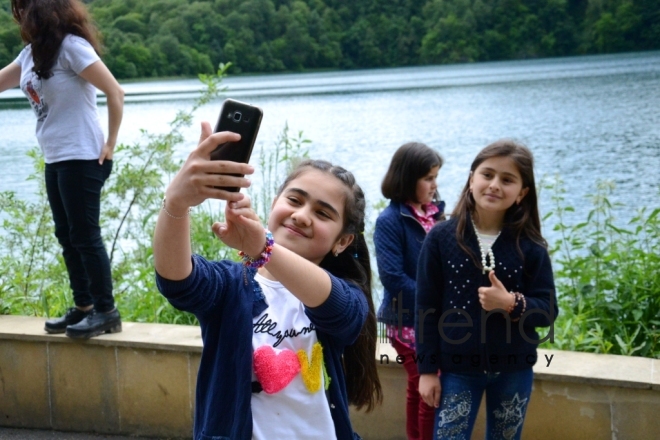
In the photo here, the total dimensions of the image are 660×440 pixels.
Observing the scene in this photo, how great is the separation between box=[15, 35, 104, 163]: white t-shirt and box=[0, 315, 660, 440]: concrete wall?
36.9 inches

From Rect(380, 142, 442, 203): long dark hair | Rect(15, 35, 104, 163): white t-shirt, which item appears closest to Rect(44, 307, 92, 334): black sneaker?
Rect(15, 35, 104, 163): white t-shirt

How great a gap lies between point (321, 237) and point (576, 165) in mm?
10868

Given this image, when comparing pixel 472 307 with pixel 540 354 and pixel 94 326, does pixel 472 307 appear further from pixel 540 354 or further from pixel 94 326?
pixel 94 326

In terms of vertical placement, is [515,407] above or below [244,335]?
below

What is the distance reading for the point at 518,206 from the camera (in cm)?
288

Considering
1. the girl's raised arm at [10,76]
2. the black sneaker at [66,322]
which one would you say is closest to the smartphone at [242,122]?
the black sneaker at [66,322]

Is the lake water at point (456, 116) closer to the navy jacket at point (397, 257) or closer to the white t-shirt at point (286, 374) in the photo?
the navy jacket at point (397, 257)

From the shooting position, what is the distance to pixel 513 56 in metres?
21.1

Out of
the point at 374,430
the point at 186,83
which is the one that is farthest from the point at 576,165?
the point at 374,430

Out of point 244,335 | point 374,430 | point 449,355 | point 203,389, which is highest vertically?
point 244,335

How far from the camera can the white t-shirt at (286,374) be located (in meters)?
1.79

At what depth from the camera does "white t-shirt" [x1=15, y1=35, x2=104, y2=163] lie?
3676mm

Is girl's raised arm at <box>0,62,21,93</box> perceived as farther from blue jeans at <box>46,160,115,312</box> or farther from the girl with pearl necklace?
the girl with pearl necklace

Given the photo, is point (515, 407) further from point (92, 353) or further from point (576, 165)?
point (576, 165)
